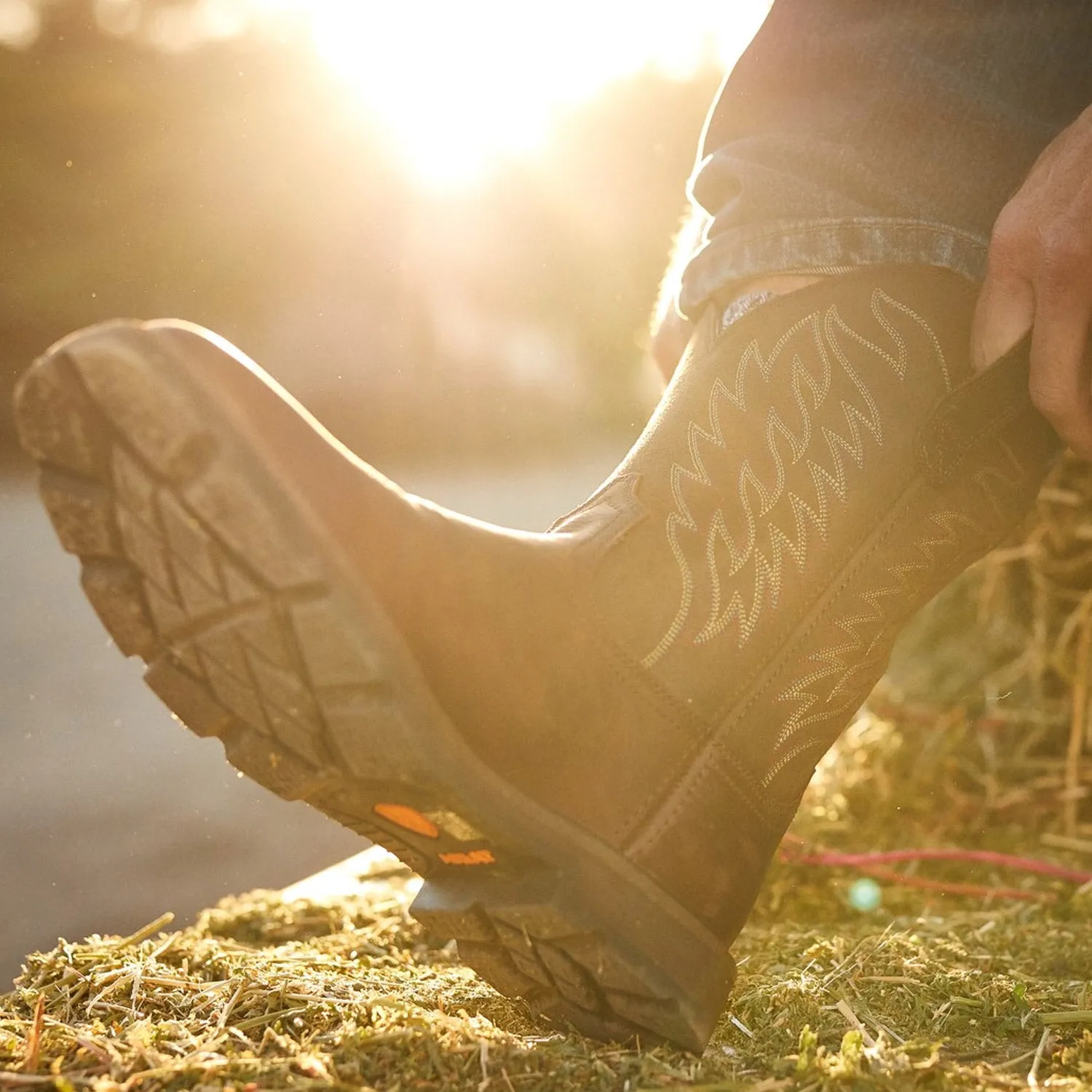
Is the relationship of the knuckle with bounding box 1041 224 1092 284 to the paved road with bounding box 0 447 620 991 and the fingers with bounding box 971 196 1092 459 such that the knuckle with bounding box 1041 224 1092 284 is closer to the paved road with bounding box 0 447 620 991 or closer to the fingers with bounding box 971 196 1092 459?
the fingers with bounding box 971 196 1092 459

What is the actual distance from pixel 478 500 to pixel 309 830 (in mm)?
1837

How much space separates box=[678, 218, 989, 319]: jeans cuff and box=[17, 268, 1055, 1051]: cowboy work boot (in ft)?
0.06

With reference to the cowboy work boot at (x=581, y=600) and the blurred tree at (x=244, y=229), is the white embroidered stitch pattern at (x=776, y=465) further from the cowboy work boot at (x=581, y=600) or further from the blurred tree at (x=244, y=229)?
the blurred tree at (x=244, y=229)

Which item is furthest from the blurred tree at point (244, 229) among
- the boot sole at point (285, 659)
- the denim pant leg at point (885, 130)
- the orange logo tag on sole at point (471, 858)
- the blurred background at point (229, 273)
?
the denim pant leg at point (885, 130)

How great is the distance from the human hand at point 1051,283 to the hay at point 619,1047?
480 mm

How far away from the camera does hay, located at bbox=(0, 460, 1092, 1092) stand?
2.39 ft

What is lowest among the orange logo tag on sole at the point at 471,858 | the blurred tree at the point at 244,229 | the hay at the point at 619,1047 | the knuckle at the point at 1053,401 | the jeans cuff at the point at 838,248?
the hay at the point at 619,1047

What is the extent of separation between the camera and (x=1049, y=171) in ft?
3.00

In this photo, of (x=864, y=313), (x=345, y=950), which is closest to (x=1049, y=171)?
(x=864, y=313)

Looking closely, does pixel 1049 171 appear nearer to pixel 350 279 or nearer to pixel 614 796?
pixel 614 796

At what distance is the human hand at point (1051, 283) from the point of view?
2.92 ft

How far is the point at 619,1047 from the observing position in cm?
79

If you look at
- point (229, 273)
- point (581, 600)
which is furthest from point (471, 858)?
point (229, 273)

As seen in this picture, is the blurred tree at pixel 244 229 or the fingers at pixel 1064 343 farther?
the blurred tree at pixel 244 229
